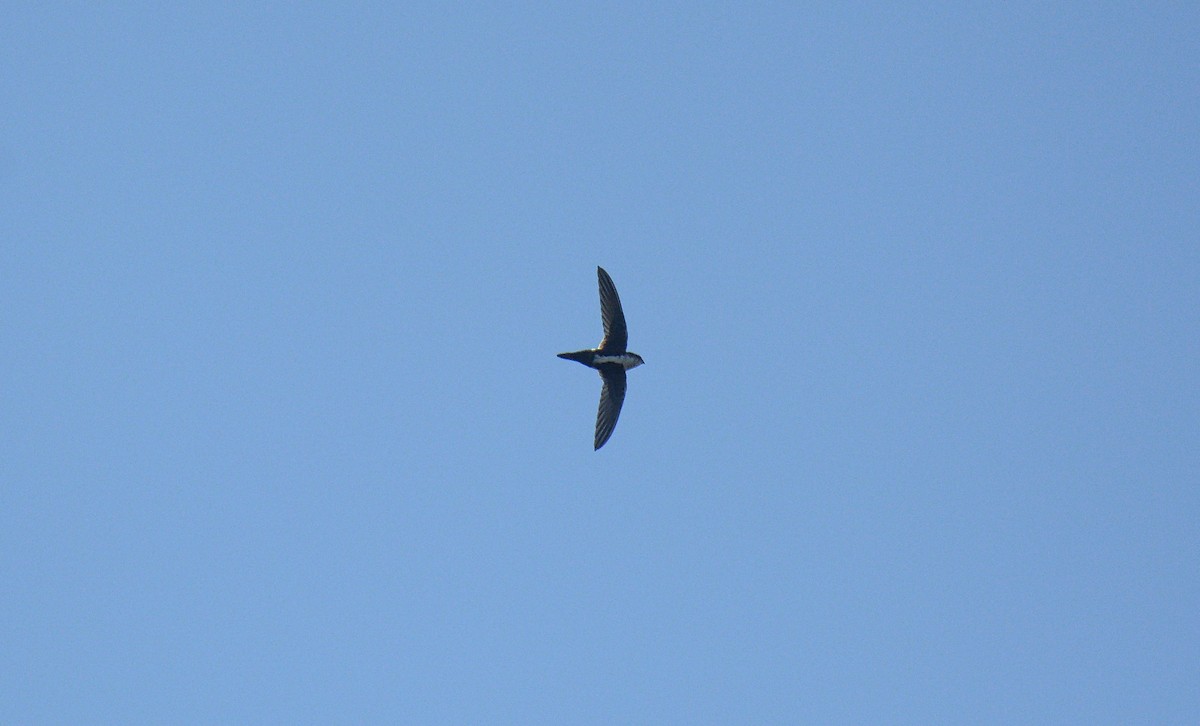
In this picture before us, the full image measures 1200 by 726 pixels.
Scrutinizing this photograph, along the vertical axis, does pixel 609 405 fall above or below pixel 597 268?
below

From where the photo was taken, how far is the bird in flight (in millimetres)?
43594

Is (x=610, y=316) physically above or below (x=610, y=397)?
above

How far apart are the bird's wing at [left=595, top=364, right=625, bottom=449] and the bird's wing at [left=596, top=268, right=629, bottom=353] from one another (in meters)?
0.58

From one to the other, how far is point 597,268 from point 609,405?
12.3ft

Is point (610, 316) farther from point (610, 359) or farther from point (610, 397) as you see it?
point (610, 397)

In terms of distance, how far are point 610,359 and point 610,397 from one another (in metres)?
1.10

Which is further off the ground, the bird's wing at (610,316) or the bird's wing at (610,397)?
the bird's wing at (610,316)

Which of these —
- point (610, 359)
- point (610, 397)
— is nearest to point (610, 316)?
point (610, 359)

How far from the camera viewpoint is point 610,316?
4366 cm

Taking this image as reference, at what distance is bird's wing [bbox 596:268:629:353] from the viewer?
43625 millimetres

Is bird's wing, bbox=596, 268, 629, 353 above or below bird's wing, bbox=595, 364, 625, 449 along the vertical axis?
above

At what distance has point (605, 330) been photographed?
43.7m

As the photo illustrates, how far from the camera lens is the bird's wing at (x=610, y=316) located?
43625 mm

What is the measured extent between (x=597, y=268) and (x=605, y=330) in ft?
5.64
